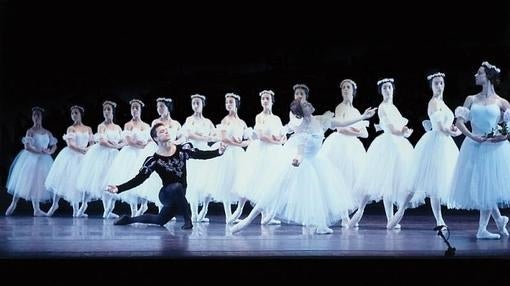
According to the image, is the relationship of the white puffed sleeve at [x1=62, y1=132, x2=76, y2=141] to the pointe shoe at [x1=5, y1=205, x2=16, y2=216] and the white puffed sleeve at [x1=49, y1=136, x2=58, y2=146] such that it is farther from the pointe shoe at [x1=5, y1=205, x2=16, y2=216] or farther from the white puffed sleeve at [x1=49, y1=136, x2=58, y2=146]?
the pointe shoe at [x1=5, y1=205, x2=16, y2=216]

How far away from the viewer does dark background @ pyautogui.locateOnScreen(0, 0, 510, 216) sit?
24.5 ft

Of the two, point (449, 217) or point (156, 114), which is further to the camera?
point (156, 114)

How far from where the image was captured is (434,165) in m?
6.46

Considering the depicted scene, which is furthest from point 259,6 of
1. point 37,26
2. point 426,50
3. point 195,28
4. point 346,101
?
point 37,26

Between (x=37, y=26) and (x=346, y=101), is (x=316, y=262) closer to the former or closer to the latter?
(x=346, y=101)

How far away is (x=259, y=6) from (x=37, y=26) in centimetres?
241

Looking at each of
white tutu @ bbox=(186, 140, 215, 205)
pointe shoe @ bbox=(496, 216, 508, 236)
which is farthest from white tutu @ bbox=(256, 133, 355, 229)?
white tutu @ bbox=(186, 140, 215, 205)

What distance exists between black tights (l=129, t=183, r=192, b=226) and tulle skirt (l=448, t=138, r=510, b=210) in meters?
2.54

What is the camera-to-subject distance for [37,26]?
7.54 metres

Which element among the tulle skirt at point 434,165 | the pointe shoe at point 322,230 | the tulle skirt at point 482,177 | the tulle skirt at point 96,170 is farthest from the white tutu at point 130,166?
the tulle skirt at point 482,177

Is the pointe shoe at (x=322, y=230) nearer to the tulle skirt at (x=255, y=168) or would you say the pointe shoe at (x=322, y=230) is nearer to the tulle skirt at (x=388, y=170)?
the tulle skirt at (x=388, y=170)

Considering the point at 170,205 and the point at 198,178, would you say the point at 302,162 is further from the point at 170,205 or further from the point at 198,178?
the point at 198,178

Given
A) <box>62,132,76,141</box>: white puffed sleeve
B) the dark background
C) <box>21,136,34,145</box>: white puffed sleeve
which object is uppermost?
the dark background

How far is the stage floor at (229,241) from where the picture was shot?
15.5 feet
